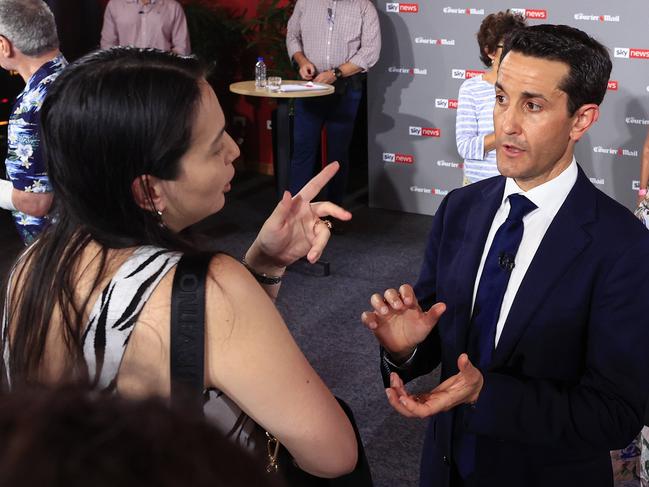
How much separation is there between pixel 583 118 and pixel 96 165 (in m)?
1.08

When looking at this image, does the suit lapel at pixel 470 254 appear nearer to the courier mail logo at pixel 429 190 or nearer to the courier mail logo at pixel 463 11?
the courier mail logo at pixel 463 11

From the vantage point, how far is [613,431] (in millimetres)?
1544

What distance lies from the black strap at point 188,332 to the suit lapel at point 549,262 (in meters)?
0.73

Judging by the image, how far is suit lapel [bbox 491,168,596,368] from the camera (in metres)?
1.58

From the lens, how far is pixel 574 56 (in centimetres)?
168

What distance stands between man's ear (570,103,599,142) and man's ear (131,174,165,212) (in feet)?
3.12

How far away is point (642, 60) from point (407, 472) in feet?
12.2

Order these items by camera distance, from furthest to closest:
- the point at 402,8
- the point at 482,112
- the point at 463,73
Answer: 1. the point at 402,8
2. the point at 463,73
3. the point at 482,112

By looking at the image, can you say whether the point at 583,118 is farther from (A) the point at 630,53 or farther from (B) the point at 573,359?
(A) the point at 630,53

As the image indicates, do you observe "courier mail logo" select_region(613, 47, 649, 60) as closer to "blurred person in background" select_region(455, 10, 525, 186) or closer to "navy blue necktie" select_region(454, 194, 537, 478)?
"blurred person in background" select_region(455, 10, 525, 186)

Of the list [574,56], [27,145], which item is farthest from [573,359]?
[27,145]

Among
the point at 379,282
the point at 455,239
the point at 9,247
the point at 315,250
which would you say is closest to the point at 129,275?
the point at 315,250

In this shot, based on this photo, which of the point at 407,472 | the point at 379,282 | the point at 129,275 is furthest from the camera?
the point at 379,282

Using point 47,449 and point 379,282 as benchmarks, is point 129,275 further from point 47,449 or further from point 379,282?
point 379,282
